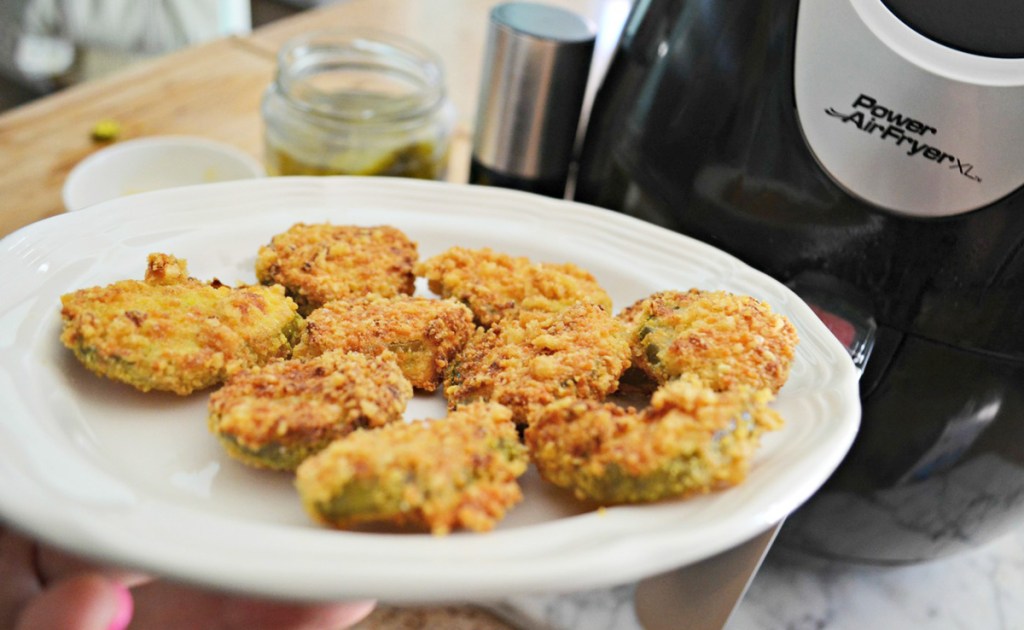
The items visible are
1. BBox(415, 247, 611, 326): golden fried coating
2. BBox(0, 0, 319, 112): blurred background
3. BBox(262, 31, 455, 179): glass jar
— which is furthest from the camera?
BBox(0, 0, 319, 112): blurred background

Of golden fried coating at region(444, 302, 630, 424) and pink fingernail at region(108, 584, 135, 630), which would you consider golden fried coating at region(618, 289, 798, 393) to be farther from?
pink fingernail at region(108, 584, 135, 630)

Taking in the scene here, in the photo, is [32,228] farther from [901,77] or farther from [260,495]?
[901,77]

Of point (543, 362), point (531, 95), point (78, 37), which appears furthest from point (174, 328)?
point (78, 37)

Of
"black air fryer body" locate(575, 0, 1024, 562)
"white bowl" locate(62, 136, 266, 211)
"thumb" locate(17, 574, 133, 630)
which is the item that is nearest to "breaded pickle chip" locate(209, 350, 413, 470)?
"thumb" locate(17, 574, 133, 630)

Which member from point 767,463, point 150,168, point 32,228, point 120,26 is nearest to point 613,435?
point 767,463

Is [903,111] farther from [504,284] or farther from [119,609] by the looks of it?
[119,609]

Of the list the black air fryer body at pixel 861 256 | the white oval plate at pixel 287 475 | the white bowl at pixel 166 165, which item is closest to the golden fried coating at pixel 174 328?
the white oval plate at pixel 287 475
